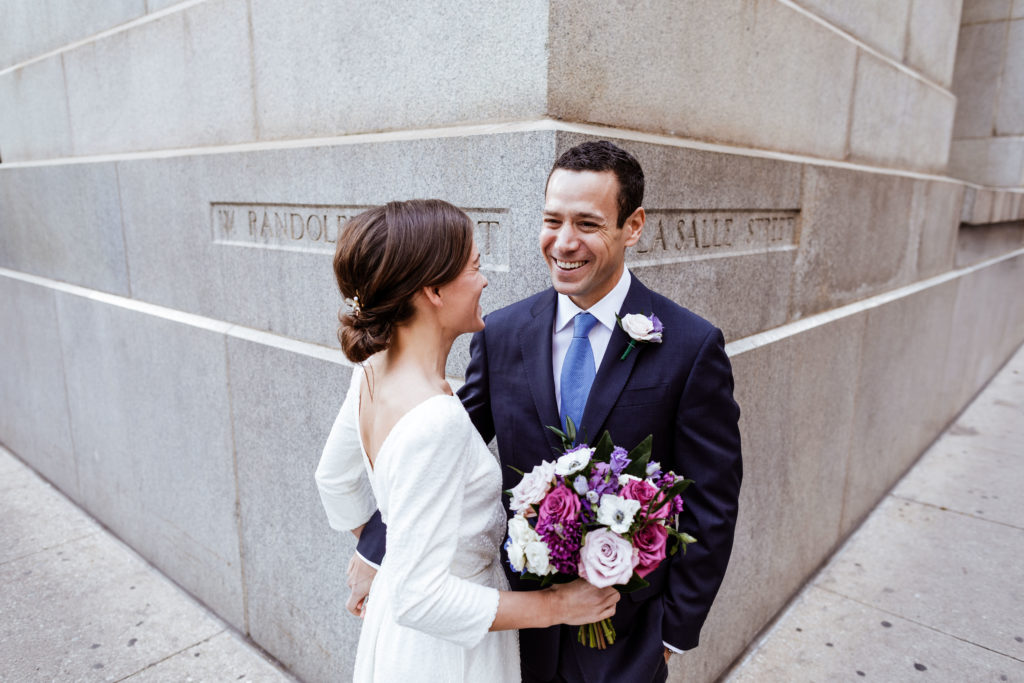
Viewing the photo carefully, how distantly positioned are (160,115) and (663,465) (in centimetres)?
409

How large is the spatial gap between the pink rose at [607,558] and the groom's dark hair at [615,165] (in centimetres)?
91

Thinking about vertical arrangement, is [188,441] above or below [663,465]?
below

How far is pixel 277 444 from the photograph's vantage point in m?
3.69

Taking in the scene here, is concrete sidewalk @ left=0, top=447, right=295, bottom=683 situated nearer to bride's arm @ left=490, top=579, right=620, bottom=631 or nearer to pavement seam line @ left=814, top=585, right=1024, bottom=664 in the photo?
bride's arm @ left=490, top=579, right=620, bottom=631

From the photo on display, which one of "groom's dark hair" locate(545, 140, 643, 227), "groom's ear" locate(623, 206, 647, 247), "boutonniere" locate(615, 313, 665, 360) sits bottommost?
"boutonniere" locate(615, 313, 665, 360)

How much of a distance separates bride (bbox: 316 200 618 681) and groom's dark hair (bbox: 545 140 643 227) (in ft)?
1.25

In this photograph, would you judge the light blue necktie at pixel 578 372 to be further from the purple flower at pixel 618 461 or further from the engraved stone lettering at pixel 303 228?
the engraved stone lettering at pixel 303 228

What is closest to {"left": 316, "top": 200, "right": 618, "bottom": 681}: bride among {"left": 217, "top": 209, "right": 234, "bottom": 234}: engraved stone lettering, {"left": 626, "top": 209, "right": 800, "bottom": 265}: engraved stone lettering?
{"left": 626, "top": 209, "right": 800, "bottom": 265}: engraved stone lettering

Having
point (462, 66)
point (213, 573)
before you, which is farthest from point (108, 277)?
point (462, 66)

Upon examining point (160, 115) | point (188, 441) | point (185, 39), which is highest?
point (185, 39)

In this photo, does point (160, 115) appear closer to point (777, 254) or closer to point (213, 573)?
point (213, 573)

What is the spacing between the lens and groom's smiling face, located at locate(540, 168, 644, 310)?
6.31 ft

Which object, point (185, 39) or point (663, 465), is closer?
point (663, 465)

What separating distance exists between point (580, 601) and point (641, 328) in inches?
29.2
